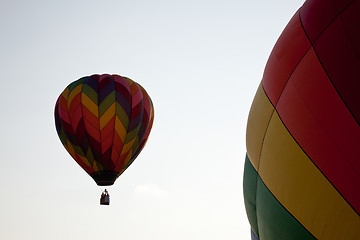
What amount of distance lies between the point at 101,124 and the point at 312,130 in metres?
12.7

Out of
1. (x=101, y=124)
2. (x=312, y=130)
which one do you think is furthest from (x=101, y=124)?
(x=312, y=130)

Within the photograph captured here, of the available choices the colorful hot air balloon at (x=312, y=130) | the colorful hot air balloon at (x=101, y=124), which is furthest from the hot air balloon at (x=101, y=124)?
the colorful hot air balloon at (x=312, y=130)

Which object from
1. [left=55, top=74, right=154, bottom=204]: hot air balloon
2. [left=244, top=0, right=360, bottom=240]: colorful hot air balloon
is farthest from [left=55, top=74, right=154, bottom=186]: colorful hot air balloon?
[left=244, top=0, right=360, bottom=240]: colorful hot air balloon

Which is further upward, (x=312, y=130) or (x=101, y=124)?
(x=101, y=124)

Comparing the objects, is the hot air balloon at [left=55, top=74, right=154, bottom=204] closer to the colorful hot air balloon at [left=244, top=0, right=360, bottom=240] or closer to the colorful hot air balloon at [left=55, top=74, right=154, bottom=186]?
the colorful hot air balloon at [left=55, top=74, right=154, bottom=186]

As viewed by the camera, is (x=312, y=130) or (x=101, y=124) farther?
(x=101, y=124)

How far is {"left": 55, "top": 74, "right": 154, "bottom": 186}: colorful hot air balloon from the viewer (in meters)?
19.0

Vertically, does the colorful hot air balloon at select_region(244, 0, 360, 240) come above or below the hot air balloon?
below

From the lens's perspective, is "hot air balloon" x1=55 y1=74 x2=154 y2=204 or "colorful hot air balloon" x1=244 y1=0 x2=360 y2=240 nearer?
"colorful hot air balloon" x1=244 y1=0 x2=360 y2=240

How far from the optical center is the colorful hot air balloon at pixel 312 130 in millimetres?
6641

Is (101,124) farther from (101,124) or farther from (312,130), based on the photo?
(312,130)

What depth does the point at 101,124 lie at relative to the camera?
62.6ft

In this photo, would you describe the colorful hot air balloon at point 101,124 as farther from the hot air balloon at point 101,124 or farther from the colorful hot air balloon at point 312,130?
the colorful hot air balloon at point 312,130

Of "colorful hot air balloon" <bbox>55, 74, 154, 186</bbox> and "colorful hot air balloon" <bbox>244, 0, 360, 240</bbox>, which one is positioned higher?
"colorful hot air balloon" <bbox>55, 74, 154, 186</bbox>
